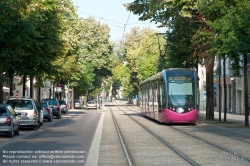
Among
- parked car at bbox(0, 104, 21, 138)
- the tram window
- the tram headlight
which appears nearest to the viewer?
parked car at bbox(0, 104, 21, 138)

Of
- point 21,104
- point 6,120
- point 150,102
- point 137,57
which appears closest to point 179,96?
point 150,102

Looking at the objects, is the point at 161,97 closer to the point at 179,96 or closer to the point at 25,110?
the point at 179,96

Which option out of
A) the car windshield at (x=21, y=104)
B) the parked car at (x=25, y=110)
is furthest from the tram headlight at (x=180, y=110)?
the car windshield at (x=21, y=104)

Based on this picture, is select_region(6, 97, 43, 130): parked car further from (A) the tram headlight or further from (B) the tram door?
(B) the tram door

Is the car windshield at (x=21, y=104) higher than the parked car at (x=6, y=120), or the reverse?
the car windshield at (x=21, y=104)

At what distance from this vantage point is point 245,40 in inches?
1164

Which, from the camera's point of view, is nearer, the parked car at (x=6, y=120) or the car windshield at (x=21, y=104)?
the parked car at (x=6, y=120)

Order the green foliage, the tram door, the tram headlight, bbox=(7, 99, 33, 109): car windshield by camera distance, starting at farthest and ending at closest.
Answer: the green foliage → the tram door → the tram headlight → bbox=(7, 99, 33, 109): car windshield

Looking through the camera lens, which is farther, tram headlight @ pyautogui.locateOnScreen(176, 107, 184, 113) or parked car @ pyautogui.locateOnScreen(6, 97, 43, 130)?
tram headlight @ pyautogui.locateOnScreen(176, 107, 184, 113)

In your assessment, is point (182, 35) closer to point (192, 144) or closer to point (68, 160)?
point (192, 144)

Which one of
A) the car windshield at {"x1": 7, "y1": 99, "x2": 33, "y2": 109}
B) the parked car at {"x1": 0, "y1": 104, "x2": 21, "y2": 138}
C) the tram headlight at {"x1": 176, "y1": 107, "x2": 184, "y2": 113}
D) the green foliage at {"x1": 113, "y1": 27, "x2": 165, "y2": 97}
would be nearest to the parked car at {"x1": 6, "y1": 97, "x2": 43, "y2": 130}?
the car windshield at {"x1": 7, "y1": 99, "x2": 33, "y2": 109}

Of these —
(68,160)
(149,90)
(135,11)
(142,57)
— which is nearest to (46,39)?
(135,11)

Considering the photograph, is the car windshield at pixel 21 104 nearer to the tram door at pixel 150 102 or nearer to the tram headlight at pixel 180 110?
the tram headlight at pixel 180 110

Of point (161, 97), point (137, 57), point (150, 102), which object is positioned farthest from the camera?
point (137, 57)
